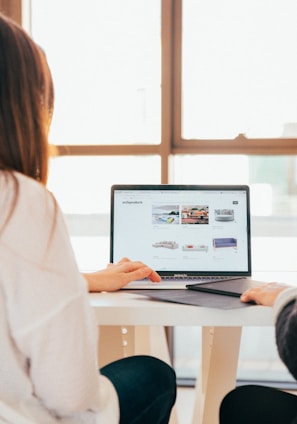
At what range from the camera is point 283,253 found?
258 centimetres

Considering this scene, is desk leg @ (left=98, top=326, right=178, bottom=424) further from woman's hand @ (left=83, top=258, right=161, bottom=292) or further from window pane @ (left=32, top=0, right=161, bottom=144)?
window pane @ (left=32, top=0, right=161, bottom=144)

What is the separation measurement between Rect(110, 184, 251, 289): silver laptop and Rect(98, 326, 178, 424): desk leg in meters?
0.21

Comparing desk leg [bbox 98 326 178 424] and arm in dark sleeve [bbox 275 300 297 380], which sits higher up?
arm in dark sleeve [bbox 275 300 297 380]

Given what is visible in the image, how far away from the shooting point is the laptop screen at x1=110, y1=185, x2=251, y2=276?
1.60 m

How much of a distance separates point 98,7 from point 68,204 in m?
0.95

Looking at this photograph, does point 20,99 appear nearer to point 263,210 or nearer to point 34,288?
point 34,288

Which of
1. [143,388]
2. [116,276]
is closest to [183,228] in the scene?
[116,276]

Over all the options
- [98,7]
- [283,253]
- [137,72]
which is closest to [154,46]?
[137,72]

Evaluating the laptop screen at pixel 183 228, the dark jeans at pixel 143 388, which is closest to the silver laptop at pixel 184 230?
the laptop screen at pixel 183 228

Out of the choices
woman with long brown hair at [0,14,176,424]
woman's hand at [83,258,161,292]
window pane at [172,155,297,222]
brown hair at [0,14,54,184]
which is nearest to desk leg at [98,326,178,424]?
woman's hand at [83,258,161,292]

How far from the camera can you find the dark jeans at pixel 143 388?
3.17ft

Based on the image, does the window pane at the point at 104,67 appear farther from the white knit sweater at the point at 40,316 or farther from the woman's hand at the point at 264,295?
the white knit sweater at the point at 40,316

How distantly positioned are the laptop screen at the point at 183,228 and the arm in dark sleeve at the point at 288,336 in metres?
0.63

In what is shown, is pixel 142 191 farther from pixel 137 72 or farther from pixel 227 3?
pixel 227 3
